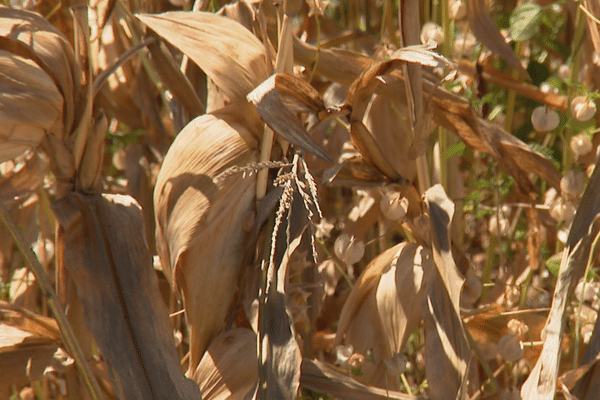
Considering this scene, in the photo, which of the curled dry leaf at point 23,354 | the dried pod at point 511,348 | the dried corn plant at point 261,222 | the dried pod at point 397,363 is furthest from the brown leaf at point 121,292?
the dried pod at point 511,348

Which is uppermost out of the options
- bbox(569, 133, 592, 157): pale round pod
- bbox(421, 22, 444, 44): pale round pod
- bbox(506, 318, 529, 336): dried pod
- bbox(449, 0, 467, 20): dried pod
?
bbox(449, 0, 467, 20): dried pod

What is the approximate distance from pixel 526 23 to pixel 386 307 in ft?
1.18

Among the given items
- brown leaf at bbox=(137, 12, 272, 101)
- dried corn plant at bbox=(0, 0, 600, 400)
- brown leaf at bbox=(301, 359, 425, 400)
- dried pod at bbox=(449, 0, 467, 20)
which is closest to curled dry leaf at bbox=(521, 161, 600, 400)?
dried corn plant at bbox=(0, 0, 600, 400)

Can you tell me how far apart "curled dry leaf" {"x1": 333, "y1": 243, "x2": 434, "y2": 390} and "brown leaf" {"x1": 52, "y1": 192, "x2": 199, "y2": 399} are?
0.21 m

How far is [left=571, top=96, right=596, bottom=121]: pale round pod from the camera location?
606mm

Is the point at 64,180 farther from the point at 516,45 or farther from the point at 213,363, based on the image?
the point at 516,45

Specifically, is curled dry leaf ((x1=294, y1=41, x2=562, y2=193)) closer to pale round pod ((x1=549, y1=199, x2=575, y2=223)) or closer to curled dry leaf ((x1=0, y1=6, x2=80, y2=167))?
pale round pod ((x1=549, y1=199, x2=575, y2=223))

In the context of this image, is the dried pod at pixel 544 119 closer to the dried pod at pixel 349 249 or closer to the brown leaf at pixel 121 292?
the dried pod at pixel 349 249

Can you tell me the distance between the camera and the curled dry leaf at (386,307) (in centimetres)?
62

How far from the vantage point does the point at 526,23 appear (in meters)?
0.66

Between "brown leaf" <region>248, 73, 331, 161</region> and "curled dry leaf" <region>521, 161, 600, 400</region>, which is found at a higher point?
"brown leaf" <region>248, 73, 331, 161</region>

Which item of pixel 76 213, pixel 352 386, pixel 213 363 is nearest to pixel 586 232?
pixel 352 386

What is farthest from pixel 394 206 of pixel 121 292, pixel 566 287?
pixel 121 292

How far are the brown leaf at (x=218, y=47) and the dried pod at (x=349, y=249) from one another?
19cm
